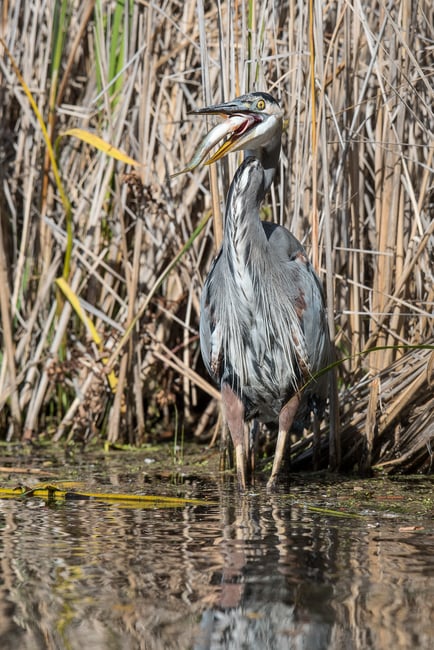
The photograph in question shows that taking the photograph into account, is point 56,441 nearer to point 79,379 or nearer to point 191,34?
point 79,379

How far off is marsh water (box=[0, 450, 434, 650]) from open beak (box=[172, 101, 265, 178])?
1.29 meters

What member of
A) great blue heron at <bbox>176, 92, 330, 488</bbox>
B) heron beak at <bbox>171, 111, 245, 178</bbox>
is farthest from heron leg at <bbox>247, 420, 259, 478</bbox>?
heron beak at <bbox>171, 111, 245, 178</bbox>

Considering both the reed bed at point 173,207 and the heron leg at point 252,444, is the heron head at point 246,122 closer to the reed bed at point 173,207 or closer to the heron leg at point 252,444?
the reed bed at point 173,207

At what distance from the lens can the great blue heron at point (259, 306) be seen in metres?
4.02

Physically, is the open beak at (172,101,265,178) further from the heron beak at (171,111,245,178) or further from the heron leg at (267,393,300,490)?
the heron leg at (267,393,300,490)

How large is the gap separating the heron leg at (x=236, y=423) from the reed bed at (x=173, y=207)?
434mm

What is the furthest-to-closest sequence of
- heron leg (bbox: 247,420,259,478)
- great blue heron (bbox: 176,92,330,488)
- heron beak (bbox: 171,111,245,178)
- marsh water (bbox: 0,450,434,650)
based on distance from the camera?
heron leg (bbox: 247,420,259,478)
great blue heron (bbox: 176,92,330,488)
heron beak (bbox: 171,111,245,178)
marsh water (bbox: 0,450,434,650)

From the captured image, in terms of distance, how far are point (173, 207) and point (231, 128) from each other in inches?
50.2

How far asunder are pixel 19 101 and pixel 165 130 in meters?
0.75

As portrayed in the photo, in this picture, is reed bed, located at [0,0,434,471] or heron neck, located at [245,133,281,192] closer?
heron neck, located at [245,133,281,192]

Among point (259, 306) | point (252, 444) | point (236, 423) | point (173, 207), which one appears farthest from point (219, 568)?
point (173, 207)

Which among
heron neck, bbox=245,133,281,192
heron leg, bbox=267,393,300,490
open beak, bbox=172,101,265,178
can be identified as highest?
open beak, bbox=172,101,265,178

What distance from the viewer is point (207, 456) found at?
192 inches

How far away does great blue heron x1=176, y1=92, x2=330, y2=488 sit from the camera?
13.2 feet
